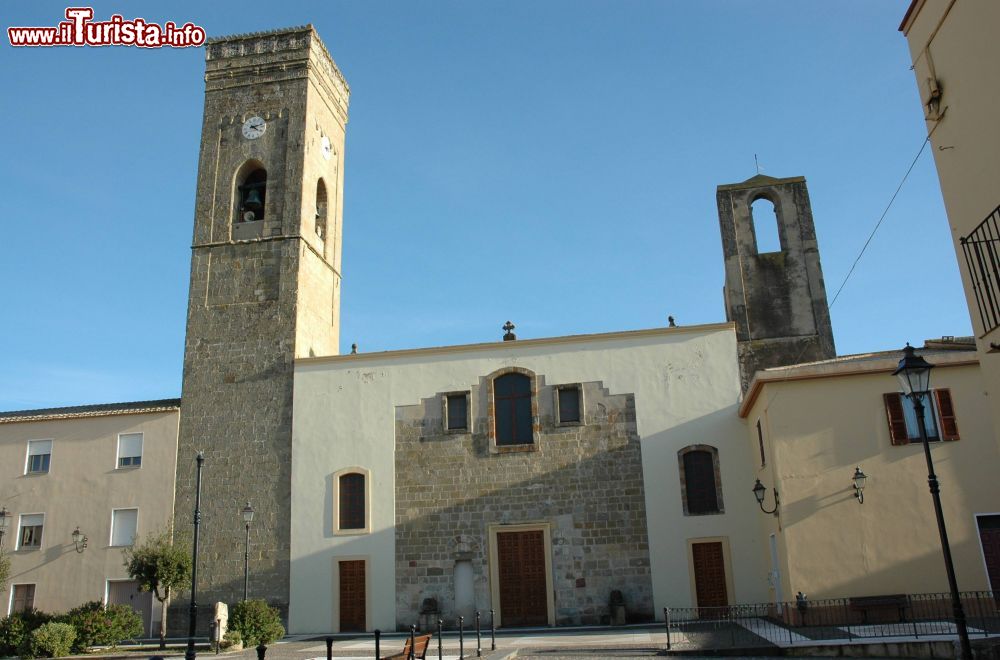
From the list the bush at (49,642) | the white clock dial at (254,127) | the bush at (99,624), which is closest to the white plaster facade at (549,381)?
the bush at (99,624)

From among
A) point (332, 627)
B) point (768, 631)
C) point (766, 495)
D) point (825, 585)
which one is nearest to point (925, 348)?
point (766, 495)

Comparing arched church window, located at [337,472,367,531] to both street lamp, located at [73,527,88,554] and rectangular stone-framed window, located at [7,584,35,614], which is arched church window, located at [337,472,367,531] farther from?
rectangular stone-framed window, located at [7,584,35,614]

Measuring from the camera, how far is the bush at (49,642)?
16719 millimetres

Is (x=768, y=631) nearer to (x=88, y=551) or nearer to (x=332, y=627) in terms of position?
(x=332, y=627)

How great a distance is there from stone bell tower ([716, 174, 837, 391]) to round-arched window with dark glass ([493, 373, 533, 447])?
632 cm

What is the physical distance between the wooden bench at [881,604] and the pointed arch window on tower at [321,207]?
19.4 m

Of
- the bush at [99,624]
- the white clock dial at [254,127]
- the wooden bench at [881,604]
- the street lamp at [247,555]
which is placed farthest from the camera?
the white clock dial at [254,127]

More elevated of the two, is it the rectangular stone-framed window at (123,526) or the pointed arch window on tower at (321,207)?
the pointed arch window on tower at (321,207)

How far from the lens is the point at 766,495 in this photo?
766 inches

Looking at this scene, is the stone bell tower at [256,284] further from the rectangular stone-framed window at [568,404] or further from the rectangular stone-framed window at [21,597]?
the rectangular stone-framed window at [568,404]

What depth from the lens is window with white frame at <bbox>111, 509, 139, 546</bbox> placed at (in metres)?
23.8

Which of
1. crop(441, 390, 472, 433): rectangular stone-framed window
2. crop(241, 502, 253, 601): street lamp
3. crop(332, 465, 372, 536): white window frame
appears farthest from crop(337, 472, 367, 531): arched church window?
crop(441, 390, 472, 433): rectangular stone-framed window

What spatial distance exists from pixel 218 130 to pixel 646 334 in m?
15.6

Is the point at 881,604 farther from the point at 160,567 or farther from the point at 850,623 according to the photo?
the point at 160,567
